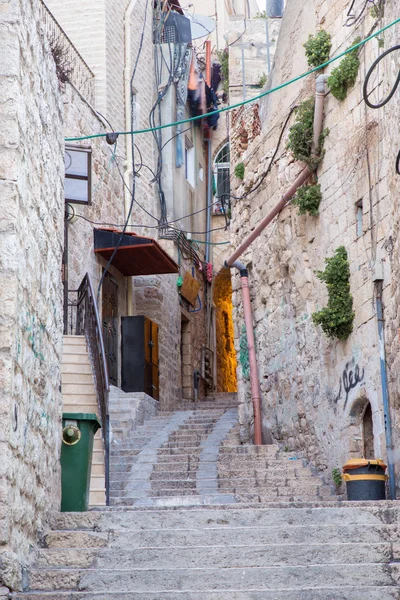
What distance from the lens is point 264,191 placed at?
42.7ft

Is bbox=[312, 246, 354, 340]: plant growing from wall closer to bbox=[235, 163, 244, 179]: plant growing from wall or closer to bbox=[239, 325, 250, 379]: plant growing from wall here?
bbox=[239, 325, 250, 379]: plant growing from wall


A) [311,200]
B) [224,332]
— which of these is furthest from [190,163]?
[311,200]

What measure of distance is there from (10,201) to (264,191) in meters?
8.40

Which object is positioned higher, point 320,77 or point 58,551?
point 320,77

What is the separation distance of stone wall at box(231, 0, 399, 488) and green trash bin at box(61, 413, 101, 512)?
11.6ft

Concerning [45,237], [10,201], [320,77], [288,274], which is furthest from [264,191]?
[10,201]

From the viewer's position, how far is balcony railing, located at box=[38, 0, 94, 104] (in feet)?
46.4

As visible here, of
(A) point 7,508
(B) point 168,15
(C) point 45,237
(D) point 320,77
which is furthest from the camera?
(B) point 168,15

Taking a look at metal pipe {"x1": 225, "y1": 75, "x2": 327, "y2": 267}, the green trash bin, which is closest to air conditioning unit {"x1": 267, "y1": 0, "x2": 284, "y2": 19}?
metal pipe {"x1": 225, "y1": 75, "x2": 327, "y2": 267}

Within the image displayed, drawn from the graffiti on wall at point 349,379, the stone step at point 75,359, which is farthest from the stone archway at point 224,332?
the stone step at point 75,359

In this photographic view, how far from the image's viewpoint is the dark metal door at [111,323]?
16.0m

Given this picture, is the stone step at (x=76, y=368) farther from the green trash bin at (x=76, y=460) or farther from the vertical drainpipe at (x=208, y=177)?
the vertical drainpipe at (x=208, y=177)

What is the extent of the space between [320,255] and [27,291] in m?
6.52

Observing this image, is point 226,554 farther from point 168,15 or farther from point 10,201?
point 168,15
